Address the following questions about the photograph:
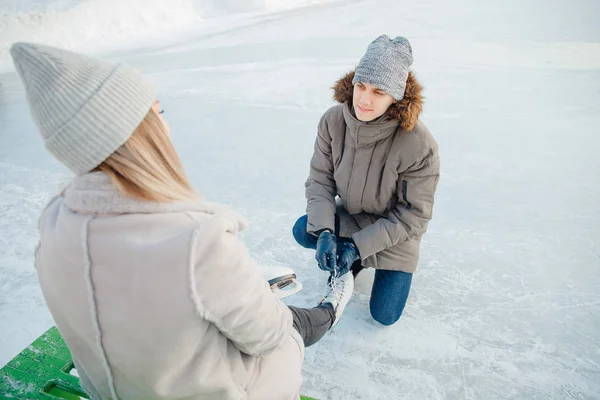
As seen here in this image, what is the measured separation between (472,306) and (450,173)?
4.08 feet

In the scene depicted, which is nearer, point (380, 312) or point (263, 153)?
point (380, 312)

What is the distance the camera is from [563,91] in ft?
13.9

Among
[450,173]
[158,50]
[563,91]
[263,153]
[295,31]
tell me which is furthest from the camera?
[295,31]

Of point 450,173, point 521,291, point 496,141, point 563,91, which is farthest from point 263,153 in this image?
point 563,91

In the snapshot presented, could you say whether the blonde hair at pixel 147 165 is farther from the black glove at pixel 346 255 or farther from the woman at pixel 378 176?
the black glove at pixel 346 255

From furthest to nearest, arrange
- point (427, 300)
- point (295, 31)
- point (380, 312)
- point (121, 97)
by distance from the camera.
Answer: point (295, 31), point (427, 300), point (380, 312), point (121, 97)

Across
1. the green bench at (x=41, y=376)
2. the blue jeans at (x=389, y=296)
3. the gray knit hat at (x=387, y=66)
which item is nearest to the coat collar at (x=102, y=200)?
the green bench at (x=41, y=376)

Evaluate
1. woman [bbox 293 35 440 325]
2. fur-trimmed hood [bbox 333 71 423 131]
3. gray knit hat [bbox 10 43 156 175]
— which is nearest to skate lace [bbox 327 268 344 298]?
woman [bbox 293 35 440 325]

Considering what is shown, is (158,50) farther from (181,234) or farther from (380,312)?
(181,234)

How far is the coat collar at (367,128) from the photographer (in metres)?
1.71

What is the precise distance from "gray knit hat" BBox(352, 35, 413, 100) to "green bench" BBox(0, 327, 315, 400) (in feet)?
3.42

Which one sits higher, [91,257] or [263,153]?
[91,257]

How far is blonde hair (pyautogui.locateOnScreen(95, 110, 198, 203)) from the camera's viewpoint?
2.57 feet

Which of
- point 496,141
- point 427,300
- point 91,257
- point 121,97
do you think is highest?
point 121,97
